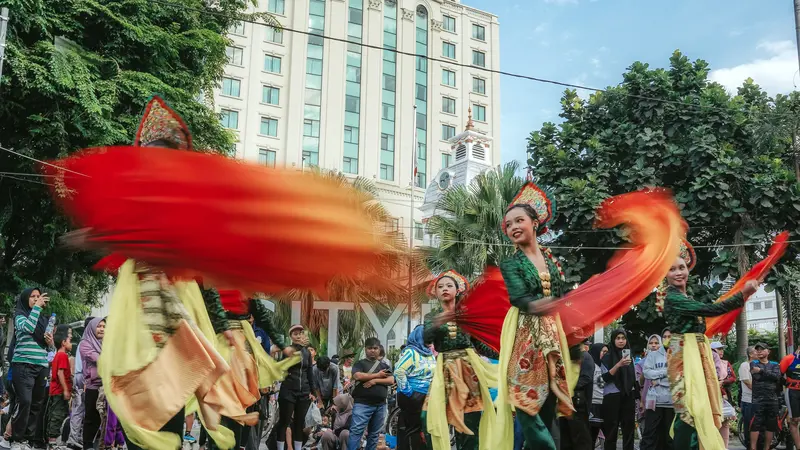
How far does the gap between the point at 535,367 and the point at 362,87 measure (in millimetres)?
49135

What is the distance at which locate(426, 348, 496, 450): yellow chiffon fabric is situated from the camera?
7035 mm

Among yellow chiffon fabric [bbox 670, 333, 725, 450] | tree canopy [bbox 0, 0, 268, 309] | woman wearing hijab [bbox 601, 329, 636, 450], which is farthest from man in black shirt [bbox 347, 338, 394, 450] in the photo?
tree canopy [bbox 0, 0, 268, 309]

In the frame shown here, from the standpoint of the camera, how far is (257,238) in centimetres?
336

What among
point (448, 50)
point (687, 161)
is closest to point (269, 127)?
point (448, 50)

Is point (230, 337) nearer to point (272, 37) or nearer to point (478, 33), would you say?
point (272, 37)

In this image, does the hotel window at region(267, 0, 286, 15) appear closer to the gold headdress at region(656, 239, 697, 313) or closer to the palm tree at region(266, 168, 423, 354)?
the gold headdress at region(656, 239, 697, 313)

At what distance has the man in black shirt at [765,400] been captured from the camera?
11312 millimetres

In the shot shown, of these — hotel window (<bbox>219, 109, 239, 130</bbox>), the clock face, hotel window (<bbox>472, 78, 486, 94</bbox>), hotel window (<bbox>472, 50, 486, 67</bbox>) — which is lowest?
the clock face

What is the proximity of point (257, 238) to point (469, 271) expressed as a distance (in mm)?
17708

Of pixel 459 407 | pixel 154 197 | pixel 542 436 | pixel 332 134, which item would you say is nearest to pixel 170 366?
pixel 154 197

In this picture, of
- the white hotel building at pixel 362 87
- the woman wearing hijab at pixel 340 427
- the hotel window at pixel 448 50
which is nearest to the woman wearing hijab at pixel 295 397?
the woman wearing hijab at pixel 340 427

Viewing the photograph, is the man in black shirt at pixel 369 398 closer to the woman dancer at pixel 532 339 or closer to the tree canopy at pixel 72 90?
the woman dancer at pixel 532 339

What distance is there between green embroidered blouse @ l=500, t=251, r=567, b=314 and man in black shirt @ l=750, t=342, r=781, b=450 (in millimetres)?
7632

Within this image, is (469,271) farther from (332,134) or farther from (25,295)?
(332,134)
